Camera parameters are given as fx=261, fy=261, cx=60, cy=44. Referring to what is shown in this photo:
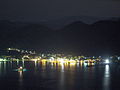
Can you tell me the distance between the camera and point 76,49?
18600 cm

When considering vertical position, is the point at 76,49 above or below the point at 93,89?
above

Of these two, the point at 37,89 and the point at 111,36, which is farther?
the point at 111,36

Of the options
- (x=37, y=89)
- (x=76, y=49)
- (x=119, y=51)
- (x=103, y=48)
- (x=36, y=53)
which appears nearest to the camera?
(x=37, y=89)

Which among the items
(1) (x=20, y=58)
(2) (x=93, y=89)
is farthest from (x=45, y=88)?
(1) (x=20, y=58)

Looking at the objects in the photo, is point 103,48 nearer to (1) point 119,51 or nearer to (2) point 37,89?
(1) point 119,51

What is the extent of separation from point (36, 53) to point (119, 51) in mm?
65675

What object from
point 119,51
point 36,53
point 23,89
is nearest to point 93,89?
point 23,89

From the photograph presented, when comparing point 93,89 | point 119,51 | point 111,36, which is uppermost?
point 111,36

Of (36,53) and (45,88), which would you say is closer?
(45,88)

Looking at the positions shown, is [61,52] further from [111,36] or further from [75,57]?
[111,36]

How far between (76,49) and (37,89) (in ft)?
518

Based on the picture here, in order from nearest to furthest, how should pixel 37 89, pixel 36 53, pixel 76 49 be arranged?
pixel 37 89 → pixel 76 49 → pixel 36 53

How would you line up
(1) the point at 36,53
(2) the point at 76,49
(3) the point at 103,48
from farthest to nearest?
1. (1) the point at 36,53
2. (2) the point at 76,49
3. (3) the point at 103,48

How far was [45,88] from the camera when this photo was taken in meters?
29.7
